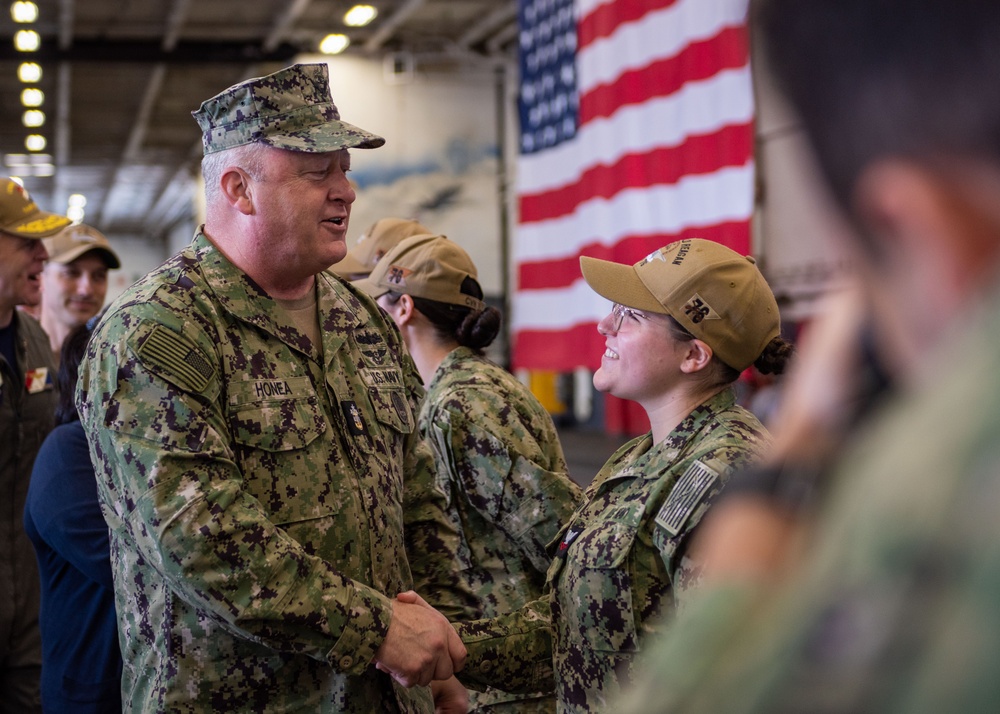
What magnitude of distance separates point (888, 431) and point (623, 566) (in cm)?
145

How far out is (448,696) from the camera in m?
2.15

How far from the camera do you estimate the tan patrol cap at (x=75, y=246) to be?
427 centimetres

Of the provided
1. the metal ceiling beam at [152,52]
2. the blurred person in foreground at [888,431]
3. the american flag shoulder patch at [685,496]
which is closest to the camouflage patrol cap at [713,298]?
the american flag shoulder patch at [685,496]

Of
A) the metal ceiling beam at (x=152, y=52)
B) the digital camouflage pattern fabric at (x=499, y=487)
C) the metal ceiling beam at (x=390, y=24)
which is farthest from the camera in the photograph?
the metal ceiling beam at (x=152, y=52)

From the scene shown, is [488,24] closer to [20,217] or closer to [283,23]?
[283,23]

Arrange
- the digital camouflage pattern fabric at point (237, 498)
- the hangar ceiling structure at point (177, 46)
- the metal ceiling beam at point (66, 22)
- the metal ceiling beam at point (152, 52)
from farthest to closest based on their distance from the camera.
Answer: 1. the metal ceiling beam at point (152, 52)
2. the hangar ceiling structure at point (177, 46)
3. the metal ceiling beam at point (66, 22)
4. the digital camouflage pattern fabric at point (237, 498)

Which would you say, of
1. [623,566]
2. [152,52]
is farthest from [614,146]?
[152,52]

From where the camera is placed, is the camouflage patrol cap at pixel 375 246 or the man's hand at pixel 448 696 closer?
the man's hand at pixel 448 696

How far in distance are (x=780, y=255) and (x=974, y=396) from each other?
9.43 meters

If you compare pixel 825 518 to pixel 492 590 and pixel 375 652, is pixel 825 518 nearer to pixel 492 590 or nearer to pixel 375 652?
pixel 375 652

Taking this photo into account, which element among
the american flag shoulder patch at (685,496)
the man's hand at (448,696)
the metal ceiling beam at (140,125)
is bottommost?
the man's hand at (448,696)

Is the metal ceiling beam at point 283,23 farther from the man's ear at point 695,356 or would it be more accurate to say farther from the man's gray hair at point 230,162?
the man's ear at point 695,356

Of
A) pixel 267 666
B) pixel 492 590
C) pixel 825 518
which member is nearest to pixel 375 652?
pixel 267 666

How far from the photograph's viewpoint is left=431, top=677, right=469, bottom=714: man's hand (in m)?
2.14
